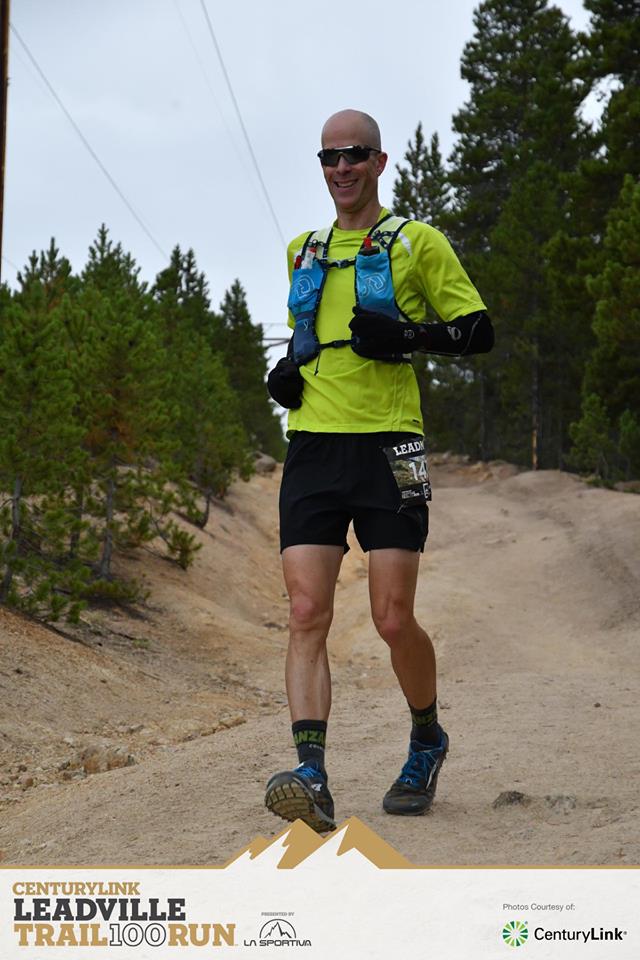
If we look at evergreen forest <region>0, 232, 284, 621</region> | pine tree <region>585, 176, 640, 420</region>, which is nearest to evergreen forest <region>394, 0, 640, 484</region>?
pine tree <region>585, 176, 640, 420</region>

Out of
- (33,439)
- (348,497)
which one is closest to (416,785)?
(348,497)

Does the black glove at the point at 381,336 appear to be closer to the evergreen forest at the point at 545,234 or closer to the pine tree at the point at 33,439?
the pine tree at the point at 33,439

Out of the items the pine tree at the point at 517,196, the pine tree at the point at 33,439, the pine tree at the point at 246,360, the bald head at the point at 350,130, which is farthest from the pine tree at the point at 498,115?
the bald head at the point at 350,130

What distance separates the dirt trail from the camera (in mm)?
4461

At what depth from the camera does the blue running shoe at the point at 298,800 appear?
3949 millimetres

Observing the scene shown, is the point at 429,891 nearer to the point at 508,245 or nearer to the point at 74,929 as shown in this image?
the point at 74,929

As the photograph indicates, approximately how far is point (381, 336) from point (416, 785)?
70.0 inches

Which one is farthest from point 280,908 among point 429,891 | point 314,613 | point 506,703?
point 506,703

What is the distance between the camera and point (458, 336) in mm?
4453

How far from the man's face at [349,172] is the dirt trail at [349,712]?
2.38 metres

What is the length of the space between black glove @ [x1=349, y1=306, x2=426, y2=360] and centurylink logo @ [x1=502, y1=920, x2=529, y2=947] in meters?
2.05

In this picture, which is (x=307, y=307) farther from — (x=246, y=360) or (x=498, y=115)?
(x=498, y=115)

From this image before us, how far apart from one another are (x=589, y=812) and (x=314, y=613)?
56.1 inches

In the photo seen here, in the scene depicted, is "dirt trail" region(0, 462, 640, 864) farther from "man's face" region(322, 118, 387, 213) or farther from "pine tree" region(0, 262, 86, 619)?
"man's face" region(322, 118, 387, 213)
